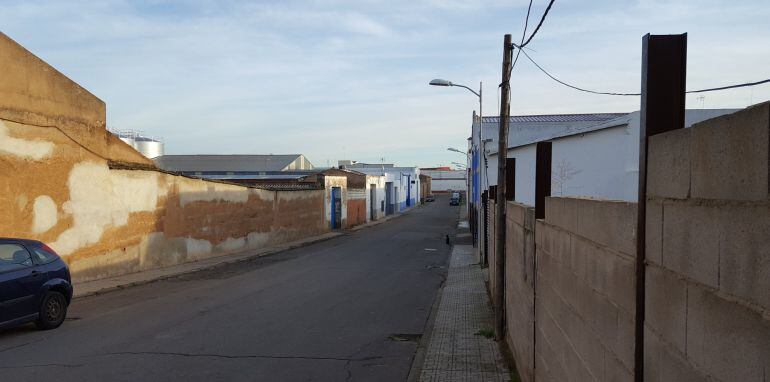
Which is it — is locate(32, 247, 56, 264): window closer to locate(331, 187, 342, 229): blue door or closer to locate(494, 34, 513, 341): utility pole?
locate(494, 34, 513, 341): utility pole

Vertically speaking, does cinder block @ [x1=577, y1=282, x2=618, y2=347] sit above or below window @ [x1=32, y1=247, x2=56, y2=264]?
above

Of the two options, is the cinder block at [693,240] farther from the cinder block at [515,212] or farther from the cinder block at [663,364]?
the cinder block at [515,212]

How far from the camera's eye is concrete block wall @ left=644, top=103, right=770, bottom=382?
5.77 ft

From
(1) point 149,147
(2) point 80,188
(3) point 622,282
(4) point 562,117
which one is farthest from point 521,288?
(1) point 149,147

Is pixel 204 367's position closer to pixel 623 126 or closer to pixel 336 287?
pixel 336 287

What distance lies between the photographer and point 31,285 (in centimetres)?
1002

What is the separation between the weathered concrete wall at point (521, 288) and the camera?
6.66 metres

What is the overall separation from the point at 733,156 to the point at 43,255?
11.3m

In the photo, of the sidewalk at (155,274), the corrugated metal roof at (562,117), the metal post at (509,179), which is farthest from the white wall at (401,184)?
the metal post at (509,179)

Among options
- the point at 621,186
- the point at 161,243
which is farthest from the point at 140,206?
the point at 621,186

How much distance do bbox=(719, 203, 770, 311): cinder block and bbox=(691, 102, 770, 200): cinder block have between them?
0.17 feet

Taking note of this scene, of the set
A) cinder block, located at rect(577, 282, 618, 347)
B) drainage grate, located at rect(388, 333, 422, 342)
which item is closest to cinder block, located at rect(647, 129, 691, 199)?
cinder block, located at rect(577, 282, 618, 347)

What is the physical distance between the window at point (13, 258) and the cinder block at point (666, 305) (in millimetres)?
9948

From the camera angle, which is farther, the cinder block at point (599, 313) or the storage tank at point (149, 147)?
the storage tank at point (149, 147)
